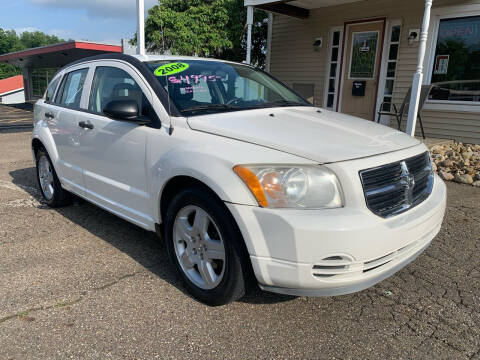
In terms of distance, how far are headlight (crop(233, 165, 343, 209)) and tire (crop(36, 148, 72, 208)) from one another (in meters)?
→ 3.16

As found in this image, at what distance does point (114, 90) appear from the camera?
357cm

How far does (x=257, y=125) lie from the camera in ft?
9.00

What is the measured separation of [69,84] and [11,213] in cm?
163

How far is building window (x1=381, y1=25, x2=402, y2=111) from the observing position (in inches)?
363

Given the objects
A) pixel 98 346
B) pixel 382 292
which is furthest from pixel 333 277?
pixel 98 346

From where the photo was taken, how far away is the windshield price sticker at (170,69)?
321 cm

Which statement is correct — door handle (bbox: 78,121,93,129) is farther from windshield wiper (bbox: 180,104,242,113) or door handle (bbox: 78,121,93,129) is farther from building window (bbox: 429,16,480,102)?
building window (bbox: 429,16,480,102)

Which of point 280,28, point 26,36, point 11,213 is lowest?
point 11,213

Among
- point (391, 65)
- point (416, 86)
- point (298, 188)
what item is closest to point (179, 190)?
point (298, 188)

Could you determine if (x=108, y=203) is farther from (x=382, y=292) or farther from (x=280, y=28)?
(x=280, y=28)

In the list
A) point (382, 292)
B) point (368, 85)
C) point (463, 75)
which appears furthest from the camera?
point (368, 85)

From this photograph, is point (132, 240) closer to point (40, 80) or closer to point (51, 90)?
point (51, 90)

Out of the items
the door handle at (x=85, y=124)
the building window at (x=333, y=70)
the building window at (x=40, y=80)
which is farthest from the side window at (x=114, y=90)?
the building window at (x=40, y=80)

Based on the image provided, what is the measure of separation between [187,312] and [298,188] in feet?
3.72
